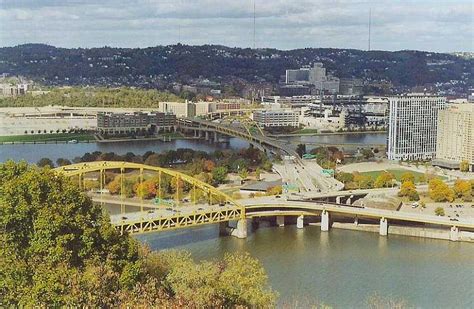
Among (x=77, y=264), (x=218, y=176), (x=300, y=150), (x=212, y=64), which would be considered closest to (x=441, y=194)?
(x=218, y=176)

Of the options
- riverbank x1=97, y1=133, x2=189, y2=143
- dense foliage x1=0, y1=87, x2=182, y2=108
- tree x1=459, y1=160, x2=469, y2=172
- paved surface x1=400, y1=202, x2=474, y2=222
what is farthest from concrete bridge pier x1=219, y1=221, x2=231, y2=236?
dense foliage x1=0, y1=87, x2=182, y2=108

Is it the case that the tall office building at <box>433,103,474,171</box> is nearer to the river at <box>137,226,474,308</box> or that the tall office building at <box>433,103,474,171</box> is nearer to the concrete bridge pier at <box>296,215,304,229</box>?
the concrete bridge pier at <box>296,215,304,229</box>

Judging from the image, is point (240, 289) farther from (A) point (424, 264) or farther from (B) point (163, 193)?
(B) point (163, 193)

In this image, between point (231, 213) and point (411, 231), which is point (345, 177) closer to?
point (411, 231)

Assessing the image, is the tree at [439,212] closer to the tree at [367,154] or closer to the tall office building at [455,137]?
the tall office building at [455,137]

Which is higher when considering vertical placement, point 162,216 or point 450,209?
point 162,216

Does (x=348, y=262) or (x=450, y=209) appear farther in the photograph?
(x=450, y=209)

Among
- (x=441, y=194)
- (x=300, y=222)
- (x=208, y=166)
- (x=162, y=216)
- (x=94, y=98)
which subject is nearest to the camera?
(x=162, y=216)

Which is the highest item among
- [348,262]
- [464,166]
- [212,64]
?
[212,64]

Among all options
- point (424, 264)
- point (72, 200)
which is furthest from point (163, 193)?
point (72, 200)
